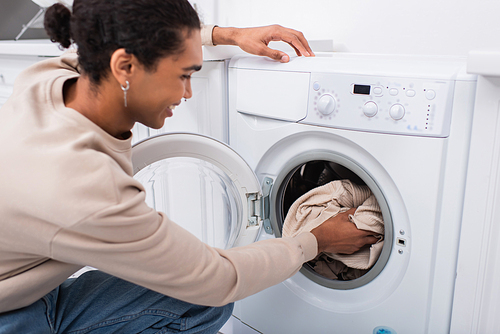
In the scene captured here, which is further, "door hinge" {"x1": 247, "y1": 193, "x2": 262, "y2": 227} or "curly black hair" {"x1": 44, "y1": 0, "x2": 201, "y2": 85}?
"door hinge" {"x1": 247, "y1": 193, "x2": 262, "y2": 227}

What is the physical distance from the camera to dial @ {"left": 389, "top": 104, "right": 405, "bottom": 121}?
91 cm

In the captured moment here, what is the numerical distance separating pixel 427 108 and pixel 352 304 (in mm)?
549

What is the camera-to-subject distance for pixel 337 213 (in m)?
1.14

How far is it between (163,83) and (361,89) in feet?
1.52

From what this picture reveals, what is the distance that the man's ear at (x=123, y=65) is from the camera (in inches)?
27.6

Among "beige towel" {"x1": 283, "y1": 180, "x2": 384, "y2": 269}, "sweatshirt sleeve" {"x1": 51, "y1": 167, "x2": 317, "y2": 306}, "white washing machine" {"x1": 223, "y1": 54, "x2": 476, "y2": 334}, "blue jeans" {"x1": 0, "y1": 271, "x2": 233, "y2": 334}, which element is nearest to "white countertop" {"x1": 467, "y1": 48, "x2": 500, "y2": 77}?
"white washing machine" {"x1": 223, "y1": 54, "x2": 476, "y2": 334}

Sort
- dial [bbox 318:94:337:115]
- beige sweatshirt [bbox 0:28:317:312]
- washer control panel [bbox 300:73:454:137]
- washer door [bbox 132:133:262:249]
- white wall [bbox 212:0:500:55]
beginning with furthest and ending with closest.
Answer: white wall [bbox 212:0:500:55] → washer door [bbox 132:133:262:249] → dial [bbox 318:94:337:115] → washer control panel [bbox 300:73:454:137] → beige sweatshirt [bbox 0:28:317:312]

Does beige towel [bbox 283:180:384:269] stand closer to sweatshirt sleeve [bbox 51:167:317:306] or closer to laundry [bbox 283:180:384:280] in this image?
laundry [bbox 283:180:384:280]

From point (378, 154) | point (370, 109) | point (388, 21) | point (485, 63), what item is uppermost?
point (388, 21)

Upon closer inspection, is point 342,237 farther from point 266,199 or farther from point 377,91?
point 377,91

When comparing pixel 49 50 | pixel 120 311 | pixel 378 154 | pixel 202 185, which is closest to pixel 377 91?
pixel 378 154

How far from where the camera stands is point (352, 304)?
1.10 meters

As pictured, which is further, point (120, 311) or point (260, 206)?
point (260, 206)

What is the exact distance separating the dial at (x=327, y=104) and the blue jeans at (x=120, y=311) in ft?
1.81
